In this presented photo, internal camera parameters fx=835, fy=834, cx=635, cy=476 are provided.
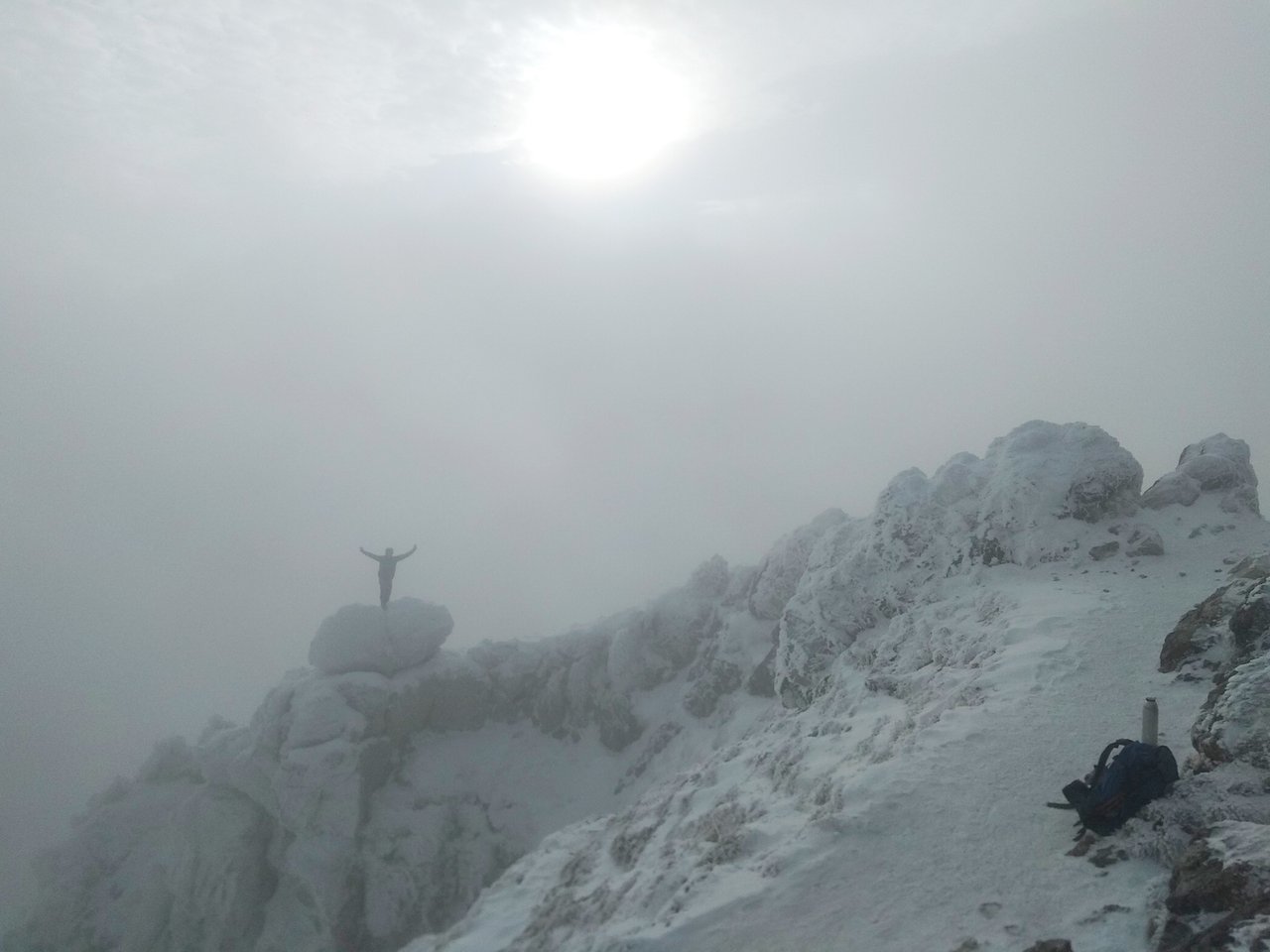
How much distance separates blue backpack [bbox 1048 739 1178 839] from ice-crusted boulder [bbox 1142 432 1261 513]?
12517 millimetres

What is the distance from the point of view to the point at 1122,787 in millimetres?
8352

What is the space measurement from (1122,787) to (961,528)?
12228mm

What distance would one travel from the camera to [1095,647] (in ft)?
43.9

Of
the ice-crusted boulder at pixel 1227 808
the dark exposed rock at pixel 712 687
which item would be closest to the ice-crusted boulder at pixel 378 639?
the dark exposed rock at pixel 712 687

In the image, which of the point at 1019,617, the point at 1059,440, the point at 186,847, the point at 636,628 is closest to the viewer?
the point at 1019,617

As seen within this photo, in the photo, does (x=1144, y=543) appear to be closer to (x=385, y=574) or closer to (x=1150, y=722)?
(x=1150, y=722)

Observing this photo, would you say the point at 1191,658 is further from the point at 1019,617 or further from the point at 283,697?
the point at 283,697

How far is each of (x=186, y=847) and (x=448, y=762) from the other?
9634 millimetres

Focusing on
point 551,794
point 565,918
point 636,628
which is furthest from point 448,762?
point 565,918

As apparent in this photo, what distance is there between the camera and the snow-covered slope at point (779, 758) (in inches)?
342

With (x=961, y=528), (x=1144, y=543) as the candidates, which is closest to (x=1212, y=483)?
(x=1144, y=543)

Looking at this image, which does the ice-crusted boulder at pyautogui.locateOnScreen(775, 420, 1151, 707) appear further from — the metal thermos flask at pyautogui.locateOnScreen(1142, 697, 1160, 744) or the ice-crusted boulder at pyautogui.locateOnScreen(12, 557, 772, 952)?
the metal thermos flask at pyautogui.locateOnScreen(1142, 697, 1160, 744)

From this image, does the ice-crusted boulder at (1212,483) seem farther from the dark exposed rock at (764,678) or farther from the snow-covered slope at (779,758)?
the dark exposed rock at (764,678)

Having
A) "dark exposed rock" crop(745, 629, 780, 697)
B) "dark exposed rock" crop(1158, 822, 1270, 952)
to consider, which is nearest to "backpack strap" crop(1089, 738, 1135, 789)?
"dark exposed rock" crop(1158, 822, 1270, 952)
